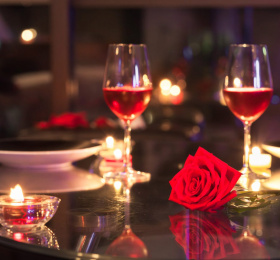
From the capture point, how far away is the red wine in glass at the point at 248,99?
1303 mm

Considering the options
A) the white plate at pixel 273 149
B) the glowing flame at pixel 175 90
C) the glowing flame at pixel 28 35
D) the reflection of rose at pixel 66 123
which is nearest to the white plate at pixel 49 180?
the white plate at pixel 273 149

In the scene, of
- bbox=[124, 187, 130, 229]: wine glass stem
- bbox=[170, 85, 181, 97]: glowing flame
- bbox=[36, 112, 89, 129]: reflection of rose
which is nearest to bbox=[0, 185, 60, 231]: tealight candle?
bbox=[124, 187, 130, 229]: wine glass stem

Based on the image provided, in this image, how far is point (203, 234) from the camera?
84 centimetres

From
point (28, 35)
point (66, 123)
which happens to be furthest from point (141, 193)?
point (28, 35)

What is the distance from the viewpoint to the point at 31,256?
0.78 m

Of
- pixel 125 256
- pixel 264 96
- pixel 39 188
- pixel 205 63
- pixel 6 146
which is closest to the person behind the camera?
pixel 125 256

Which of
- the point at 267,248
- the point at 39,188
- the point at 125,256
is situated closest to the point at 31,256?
the point at 125,256

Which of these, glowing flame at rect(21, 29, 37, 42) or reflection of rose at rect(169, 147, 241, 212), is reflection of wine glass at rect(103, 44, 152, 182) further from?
glowing flame at rect(21, 29, 37, 42)

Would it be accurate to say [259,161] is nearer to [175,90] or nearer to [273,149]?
[273,149]

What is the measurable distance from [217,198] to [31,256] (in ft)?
1.06

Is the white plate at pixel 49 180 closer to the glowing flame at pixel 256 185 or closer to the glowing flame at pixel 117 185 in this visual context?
the glowing flame at pixel 117 185

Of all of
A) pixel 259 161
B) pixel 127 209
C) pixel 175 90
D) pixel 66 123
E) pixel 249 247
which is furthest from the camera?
pixel 175 90

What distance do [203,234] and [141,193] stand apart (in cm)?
32

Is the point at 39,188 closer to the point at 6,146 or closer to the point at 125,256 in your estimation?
the point at 6,146
